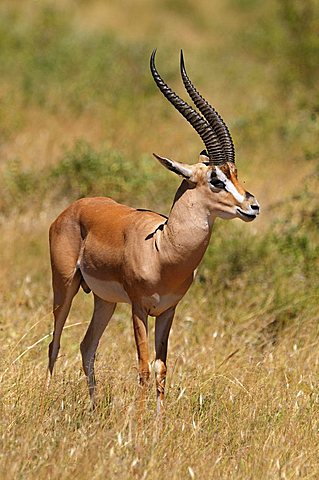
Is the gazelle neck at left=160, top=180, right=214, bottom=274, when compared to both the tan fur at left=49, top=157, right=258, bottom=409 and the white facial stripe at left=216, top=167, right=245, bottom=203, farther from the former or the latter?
the white facial stripe at left=216, top=167, right=245, bottom=203

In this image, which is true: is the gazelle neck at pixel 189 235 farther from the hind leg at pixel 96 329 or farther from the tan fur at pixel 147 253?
the hind leg at pixel 96 329

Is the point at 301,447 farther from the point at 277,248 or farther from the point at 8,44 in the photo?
the point at 8,44

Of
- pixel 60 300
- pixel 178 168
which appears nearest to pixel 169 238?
pixel 178 168

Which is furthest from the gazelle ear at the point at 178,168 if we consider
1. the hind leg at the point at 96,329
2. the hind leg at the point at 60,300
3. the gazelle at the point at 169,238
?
the hind leg at the point at 96,329

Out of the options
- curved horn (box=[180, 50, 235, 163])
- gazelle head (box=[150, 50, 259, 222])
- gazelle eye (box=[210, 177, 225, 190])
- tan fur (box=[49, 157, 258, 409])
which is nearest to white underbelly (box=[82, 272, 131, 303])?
tan fur (box=[49, 157, 258, 409])

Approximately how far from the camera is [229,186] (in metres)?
5.76

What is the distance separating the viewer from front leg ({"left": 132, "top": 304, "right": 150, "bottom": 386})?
5934 millimetres

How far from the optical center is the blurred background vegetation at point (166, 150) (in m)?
8.73

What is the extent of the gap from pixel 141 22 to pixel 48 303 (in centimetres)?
2581

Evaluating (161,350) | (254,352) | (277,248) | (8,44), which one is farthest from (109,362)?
(8,44)

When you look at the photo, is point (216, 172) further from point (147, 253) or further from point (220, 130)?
point (147, 253)

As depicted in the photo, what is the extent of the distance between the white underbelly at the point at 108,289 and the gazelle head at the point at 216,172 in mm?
821

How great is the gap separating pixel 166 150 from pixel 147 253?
358 inches

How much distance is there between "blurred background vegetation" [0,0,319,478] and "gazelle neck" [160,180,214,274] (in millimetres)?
1495
